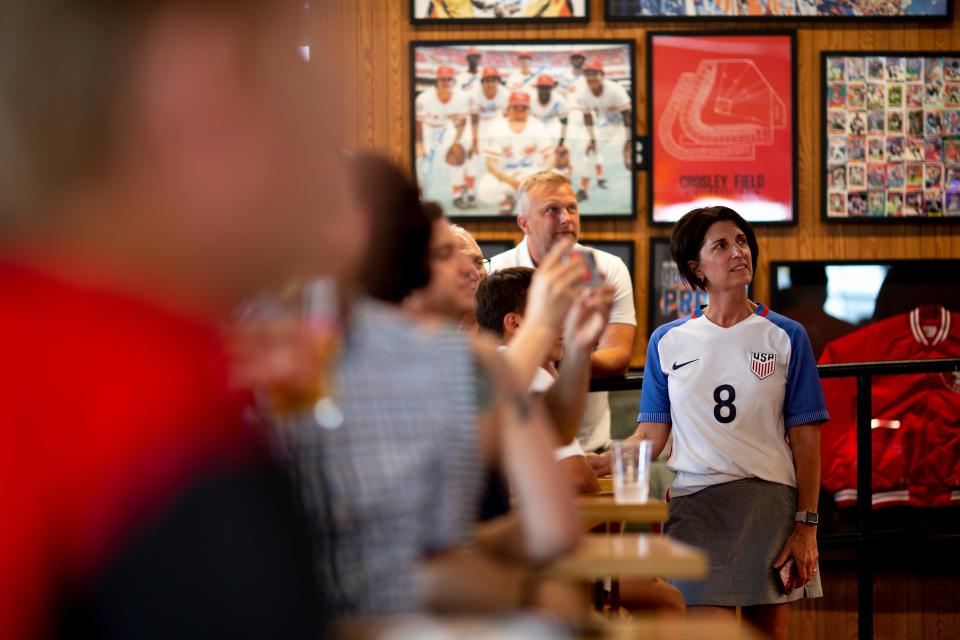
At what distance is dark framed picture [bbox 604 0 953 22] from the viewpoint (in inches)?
194

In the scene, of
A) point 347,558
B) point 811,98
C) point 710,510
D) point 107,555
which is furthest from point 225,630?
point 811,98

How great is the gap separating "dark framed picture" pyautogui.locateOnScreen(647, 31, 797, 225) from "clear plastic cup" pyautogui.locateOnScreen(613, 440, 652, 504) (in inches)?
111

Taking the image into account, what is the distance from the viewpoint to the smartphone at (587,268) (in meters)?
1.66

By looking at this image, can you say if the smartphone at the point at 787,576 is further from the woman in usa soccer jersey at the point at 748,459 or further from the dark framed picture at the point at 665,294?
the dark framed picture at the point at 665,294

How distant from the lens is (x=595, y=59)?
4.92 meters

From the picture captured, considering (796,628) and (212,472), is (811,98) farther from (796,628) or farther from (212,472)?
(212,472)

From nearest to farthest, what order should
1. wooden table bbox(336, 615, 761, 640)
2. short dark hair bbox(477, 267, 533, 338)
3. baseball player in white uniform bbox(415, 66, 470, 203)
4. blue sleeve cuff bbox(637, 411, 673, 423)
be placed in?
wooden table bbox(336, 615, 761, 640)
short dark hair bbox(477, 267, 533, 338)
blue sleeve cuff bbox(637, 411, 673, 423)
baseball player in white uniform bbox(415, 66, 470, 203)

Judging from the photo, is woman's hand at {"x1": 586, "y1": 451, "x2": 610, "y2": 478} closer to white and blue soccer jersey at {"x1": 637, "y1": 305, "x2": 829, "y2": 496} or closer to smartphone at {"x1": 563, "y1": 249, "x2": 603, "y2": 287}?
white and blue soccer jersey at {"x1": 637, "y1": 305, "x2": 829, "y2": 496}

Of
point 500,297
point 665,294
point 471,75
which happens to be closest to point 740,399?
point 500,297

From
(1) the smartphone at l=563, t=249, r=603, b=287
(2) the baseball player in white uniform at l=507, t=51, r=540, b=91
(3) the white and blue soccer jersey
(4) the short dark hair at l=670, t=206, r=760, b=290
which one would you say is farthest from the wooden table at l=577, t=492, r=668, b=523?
(2) the baseball player in white uniform at l=507, t=51, r=540, b=91

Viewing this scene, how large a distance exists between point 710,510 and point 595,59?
8.60 feet

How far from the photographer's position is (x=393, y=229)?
1412mm

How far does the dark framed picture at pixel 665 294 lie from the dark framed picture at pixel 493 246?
642mm

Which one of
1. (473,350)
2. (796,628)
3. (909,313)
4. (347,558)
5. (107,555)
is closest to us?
(107,555)
